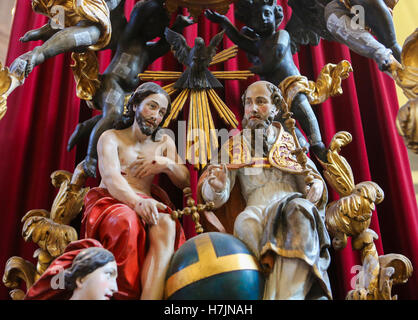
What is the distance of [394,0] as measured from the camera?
2.05 metres

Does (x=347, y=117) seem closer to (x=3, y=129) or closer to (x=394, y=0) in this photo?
(x=394, y=0)

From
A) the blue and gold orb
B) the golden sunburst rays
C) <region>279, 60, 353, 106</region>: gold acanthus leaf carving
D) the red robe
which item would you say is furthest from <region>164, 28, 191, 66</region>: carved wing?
the blue and gold orb

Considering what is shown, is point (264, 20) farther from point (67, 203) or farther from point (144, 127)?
point (67, 203)

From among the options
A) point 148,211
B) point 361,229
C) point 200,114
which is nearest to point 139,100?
point 200,114

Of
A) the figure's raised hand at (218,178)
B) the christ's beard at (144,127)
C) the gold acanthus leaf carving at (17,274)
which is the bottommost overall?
the gold acanthus leaf carving at (17,274)

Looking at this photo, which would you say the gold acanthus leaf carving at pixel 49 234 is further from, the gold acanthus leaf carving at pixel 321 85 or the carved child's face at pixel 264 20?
the carved child's face at pixel 264 20

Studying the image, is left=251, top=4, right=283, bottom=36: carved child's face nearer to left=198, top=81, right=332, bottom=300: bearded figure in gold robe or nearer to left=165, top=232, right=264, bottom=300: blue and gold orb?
left=198, top=81, right=332, bottom=300: bearded figure in gold robe

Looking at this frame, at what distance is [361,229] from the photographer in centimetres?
193

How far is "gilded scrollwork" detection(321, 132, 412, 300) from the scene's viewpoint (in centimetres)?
177

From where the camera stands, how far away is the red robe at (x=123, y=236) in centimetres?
154

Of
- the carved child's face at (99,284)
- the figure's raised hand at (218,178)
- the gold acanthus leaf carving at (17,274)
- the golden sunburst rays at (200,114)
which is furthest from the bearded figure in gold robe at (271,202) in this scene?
the gold acanthus leaf carving at (17,274)

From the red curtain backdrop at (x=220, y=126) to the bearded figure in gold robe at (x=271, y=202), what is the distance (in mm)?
518

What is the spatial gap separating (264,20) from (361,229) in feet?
3.17

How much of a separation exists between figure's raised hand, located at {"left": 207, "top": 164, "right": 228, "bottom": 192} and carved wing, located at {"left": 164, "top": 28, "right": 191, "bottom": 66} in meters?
Answer: 0.72
